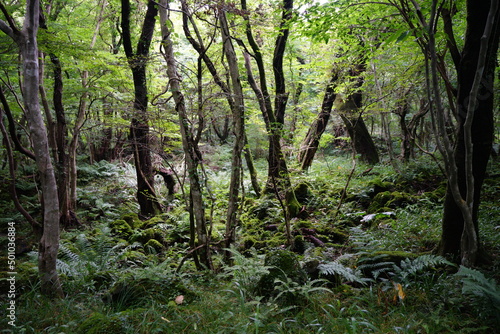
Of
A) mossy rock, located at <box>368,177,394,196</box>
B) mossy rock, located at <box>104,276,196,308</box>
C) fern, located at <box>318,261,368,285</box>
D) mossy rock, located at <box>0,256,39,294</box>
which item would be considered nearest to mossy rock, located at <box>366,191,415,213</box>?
mossy rock, located at <box>368,177,394,196</box>

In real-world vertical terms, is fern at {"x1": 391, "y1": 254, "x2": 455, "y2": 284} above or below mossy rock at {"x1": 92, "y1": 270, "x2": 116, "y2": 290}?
above

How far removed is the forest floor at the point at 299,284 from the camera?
111 inches

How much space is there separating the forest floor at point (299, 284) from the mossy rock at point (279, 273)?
0.01 meters

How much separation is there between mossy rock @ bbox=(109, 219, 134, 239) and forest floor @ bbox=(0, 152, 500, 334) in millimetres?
95

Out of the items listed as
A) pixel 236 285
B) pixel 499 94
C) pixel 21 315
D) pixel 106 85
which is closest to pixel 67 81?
pixel 106 85

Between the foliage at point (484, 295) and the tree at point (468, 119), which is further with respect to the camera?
the tree at point (468, 119)

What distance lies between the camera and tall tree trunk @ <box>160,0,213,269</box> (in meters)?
4.70

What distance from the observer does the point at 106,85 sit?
880 centimetres

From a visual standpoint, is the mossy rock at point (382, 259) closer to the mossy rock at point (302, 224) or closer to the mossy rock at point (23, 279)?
the mossy rock at point (302, 224)

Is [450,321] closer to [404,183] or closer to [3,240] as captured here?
[404,183]

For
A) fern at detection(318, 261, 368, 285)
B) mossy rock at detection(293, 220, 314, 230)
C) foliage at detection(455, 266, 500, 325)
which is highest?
foliage at detection(455, 266, 500, 325)

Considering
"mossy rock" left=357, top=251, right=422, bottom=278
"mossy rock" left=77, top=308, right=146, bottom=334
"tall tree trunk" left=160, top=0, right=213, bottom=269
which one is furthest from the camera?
"tall tree trunk" left=160, top=0, right=213, bottom=269

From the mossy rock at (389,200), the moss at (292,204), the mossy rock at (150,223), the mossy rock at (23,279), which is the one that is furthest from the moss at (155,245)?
the mossy rock at (389,200)

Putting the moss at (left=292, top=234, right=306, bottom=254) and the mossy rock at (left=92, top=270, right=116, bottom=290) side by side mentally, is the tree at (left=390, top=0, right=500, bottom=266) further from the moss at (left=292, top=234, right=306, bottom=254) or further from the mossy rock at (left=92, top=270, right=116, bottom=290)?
the mossy rock at (left=92, top=270, right=116, bottom=290)
